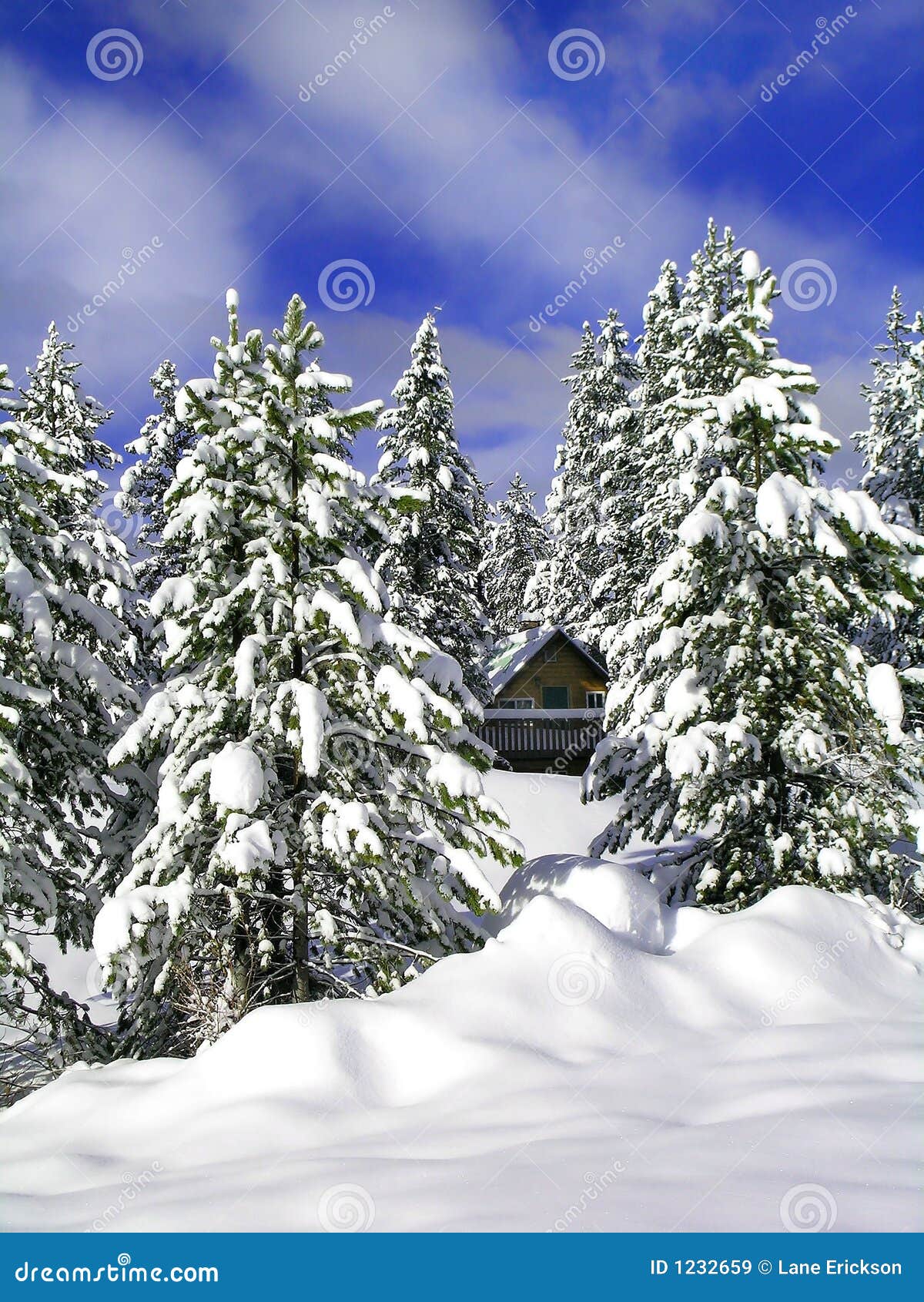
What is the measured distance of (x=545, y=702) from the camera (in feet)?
111

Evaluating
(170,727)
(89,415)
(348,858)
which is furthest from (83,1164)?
(89,415)

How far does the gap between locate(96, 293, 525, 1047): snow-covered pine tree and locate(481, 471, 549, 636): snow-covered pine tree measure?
41820mm

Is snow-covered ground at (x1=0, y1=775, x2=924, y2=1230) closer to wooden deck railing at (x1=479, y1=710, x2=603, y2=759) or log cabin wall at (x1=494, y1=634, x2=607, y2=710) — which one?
wooden deck railing at (x1=479, y1=710, x2=603, y2=759)

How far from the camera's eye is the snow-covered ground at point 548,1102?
3123mm

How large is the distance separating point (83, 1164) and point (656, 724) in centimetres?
673

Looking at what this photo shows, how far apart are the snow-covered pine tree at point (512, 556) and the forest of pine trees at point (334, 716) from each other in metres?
38.9

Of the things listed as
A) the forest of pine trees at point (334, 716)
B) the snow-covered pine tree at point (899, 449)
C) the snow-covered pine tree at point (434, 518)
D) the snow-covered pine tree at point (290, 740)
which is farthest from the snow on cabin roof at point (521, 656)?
the snow-covered pine tree at point (290, 740)

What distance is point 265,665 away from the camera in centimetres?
760

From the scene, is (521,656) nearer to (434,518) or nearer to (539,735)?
(539,735)

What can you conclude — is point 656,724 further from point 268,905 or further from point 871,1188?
point 871,1188

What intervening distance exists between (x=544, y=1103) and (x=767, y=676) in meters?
6.17

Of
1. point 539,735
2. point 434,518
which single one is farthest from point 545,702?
point 434,518

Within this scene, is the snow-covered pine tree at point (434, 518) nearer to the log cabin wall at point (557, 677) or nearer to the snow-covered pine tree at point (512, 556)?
the log cabin wall at point (557, 677)
